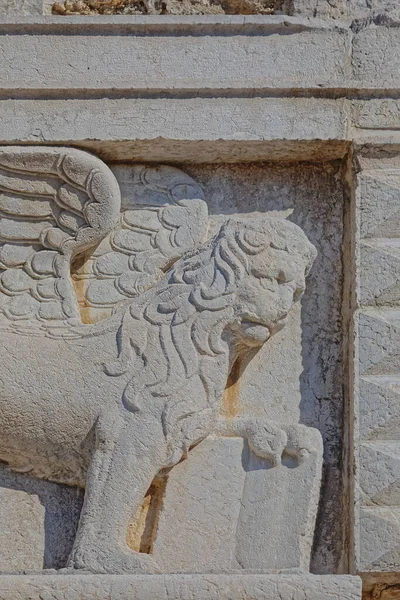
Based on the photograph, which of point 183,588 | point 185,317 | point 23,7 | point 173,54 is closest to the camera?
point 183,588

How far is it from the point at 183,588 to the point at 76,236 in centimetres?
115

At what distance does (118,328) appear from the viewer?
14.6 feet

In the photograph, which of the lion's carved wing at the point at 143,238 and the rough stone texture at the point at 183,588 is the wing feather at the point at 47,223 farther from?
the rough stone texture at the point at 183,588

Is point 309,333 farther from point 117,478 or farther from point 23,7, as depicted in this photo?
point 23,7

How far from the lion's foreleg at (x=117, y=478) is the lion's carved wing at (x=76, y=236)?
15.1 inches

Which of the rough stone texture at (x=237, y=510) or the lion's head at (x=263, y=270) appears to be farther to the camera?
the lion's head at (x=263, y=270)

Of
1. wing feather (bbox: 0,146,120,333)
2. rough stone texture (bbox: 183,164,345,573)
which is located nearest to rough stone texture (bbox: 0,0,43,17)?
→ wing feather (bbox: 0,146,120,333)

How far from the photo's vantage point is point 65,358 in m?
4.41

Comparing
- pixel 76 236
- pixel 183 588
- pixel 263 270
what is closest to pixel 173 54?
pixel 76 236

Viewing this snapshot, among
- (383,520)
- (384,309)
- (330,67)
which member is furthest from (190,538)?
(330,67)

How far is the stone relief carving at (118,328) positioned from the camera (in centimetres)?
433

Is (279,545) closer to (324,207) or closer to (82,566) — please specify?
(82,566)

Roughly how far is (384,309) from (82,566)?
1.19m

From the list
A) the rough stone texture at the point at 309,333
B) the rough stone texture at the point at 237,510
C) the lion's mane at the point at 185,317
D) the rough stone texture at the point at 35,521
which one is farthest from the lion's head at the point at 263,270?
the rough stone texture at the point at 35,521
